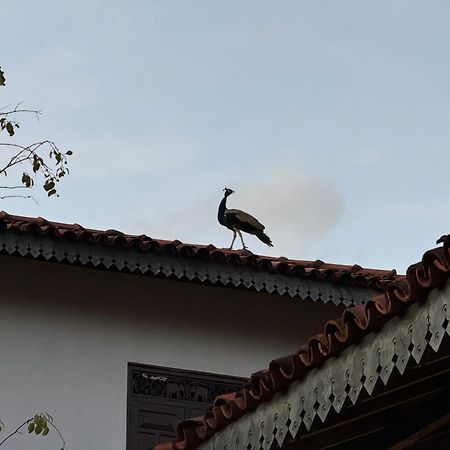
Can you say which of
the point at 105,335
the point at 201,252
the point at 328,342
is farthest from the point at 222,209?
the point at 328,342

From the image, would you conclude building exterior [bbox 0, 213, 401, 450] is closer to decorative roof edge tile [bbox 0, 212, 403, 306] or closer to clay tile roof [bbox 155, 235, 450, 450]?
decorative roof edge tile [bbox 0, 212, 403, 306]

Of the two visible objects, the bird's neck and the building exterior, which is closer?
the building exterior

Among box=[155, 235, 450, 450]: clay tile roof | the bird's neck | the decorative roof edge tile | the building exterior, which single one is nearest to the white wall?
the building exterior

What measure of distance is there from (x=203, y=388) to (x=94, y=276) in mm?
1130

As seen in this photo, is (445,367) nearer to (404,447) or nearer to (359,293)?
(404,447)

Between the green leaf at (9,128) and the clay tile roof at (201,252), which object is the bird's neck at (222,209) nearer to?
the clay tile roof at (201,252)

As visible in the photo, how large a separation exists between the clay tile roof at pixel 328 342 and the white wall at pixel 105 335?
103 inches

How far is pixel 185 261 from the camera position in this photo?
33.4 feet

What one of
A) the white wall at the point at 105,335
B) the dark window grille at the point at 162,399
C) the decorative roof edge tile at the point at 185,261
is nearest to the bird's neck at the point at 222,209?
the white wall at the point at 105,335

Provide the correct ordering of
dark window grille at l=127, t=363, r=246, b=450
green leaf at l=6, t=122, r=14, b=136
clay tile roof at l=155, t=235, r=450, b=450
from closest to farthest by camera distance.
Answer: clay tile roof at l=155, t=235, r=450, b=450, green leaf at l=6, t=122, r=14, b=136, dark window grille at l=127, t=363, r=246, b=450

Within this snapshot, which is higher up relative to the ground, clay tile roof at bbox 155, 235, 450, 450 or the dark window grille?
the dark window grille

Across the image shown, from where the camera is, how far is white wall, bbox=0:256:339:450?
32.7 ft

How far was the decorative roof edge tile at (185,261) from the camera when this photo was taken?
982cm

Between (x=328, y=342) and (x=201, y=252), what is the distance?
4.14 m
